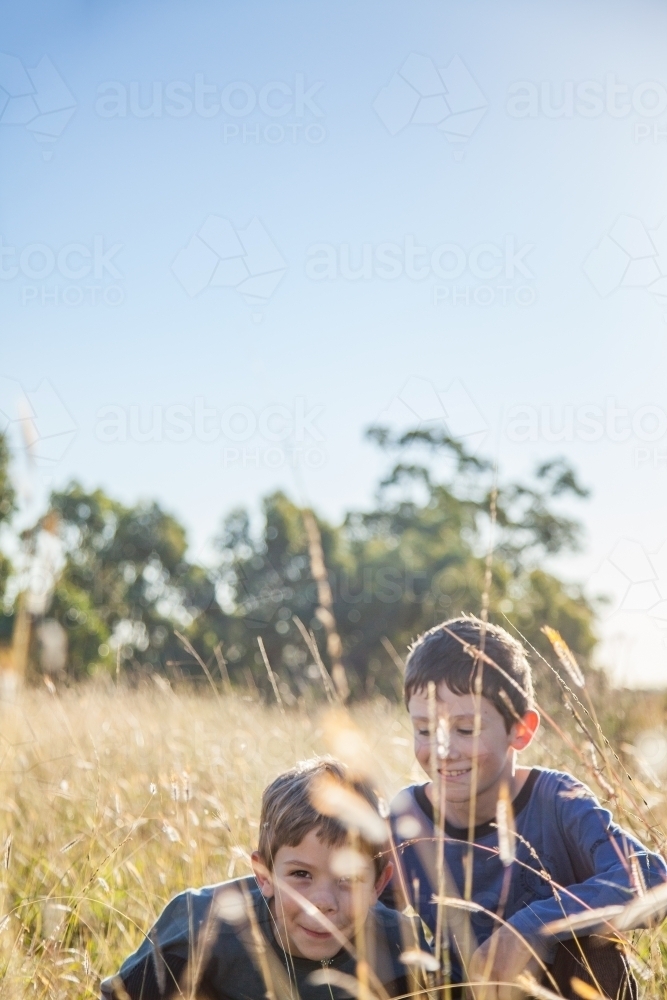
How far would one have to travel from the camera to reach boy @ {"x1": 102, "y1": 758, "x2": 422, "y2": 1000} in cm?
189

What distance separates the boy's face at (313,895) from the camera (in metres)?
1.90

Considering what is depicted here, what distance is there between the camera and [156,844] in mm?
3418

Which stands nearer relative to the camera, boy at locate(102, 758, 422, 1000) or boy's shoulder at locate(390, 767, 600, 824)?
boy at locate(102, 758, 422, 1000)

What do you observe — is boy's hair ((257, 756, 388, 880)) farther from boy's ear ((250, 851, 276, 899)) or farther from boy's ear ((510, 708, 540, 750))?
boy's ear ((510, 708, 540, 750))

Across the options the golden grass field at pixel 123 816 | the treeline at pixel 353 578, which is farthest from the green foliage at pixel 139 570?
the golden grass field at pixel 123 816

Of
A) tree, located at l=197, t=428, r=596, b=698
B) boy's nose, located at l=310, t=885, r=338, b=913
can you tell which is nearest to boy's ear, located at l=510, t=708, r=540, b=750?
boy's nose, located at l=310, t=885, r=338, b=913

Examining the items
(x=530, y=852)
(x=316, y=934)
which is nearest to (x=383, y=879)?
(x=316, y=934)

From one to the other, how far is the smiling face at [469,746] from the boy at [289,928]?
0.35 m

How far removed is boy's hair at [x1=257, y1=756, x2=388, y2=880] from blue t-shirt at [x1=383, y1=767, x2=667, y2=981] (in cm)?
17

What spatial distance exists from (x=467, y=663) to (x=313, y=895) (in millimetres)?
701

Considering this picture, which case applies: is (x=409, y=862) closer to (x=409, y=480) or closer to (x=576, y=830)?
(x=576, y=830)

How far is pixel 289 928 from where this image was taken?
6.33 ft

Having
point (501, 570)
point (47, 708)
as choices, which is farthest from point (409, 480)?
point (47, 708)

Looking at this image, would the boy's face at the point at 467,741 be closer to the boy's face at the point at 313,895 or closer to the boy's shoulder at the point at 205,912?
the boy's face at the point at 313,895
